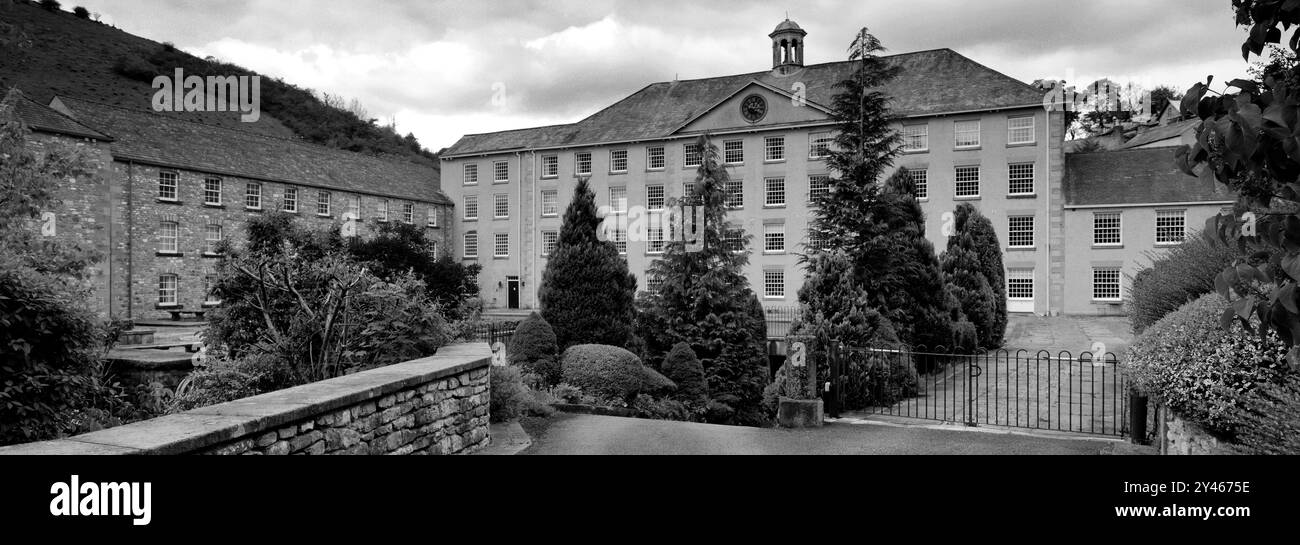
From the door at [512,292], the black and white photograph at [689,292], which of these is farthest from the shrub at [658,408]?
the door at [512,292]

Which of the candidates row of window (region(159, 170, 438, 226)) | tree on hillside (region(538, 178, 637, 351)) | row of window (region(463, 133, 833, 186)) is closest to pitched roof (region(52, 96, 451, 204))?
row of window (region(159, 170, 438, 226))

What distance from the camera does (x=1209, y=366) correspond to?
663 cm

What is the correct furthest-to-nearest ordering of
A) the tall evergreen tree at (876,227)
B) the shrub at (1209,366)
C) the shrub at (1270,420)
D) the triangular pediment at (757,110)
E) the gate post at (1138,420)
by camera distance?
the triangular pediment at (757,110)
the tall evergreen tree at (876,227)
the gate post at (1138,420)
the shrub at (1209,366)
the shrub at (1270,420)

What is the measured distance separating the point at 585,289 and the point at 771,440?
6929 millimetres

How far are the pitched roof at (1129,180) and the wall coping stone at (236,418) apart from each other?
3824cm

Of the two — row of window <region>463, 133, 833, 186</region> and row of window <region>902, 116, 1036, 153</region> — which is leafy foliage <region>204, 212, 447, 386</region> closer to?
row of window <region>902, 116, 1036, 153</region>

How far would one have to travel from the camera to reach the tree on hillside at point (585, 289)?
53.1 feet

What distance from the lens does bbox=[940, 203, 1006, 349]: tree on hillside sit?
21969mm

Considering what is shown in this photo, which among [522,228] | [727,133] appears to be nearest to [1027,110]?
[727,133]

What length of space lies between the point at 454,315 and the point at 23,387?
23.6ft

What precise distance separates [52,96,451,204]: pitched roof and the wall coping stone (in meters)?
34.6

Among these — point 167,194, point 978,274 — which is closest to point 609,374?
point 978,274

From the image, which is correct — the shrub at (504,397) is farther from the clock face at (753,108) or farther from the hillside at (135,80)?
the hillside at (135,80)
